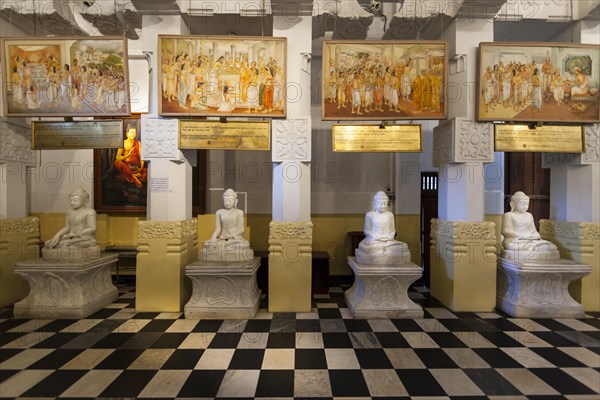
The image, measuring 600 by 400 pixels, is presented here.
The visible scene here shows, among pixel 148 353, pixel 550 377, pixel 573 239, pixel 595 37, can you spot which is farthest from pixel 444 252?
pixel 148 353

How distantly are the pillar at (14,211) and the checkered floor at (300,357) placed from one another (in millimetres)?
842

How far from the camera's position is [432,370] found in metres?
3.30

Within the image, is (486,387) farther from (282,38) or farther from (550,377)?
(282,38)

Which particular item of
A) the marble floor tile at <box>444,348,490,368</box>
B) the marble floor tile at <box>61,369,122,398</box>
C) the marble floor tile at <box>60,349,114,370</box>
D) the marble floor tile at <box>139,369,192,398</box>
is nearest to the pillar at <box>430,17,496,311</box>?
the marble floor tile at <box>444,348,490,368</box>

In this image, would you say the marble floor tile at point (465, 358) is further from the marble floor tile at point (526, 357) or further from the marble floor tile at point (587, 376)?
the marble floor tile at point (587, 376)

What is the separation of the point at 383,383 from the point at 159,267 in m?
3.53

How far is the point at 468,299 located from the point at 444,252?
774mm

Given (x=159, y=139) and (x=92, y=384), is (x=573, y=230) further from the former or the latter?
(x=92, y=384)

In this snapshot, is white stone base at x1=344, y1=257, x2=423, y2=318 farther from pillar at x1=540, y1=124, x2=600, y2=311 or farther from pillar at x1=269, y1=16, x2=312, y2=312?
pillar at x1=540, y1=124, x2=600, y2=311

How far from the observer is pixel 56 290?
477 centimetres

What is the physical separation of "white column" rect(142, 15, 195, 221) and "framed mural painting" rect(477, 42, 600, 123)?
15.1ft

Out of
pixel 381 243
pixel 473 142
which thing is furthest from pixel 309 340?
pixel 473 142

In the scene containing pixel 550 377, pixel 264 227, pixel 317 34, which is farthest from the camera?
pixel 264 227

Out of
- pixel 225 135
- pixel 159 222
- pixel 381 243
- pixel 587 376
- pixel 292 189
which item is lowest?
pixel 587 376
